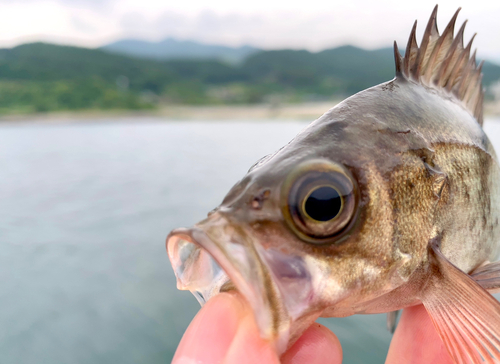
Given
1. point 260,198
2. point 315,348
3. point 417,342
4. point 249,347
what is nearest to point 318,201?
point 260,198

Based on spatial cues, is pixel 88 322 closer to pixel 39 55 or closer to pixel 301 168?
pixel 301 168

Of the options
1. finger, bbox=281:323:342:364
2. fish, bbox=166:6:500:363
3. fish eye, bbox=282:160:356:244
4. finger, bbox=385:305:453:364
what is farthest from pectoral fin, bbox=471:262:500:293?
fish eye, bbox=282:160:356:244

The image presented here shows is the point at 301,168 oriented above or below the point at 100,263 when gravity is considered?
above

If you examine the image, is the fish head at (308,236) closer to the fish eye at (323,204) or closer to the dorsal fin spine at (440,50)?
the fish eye at (323,204)

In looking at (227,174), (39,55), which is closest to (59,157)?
(227,174)

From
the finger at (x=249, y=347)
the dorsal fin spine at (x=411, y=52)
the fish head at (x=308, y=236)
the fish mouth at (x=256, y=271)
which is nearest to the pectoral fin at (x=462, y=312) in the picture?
the fish head at (x=308, y=236)
